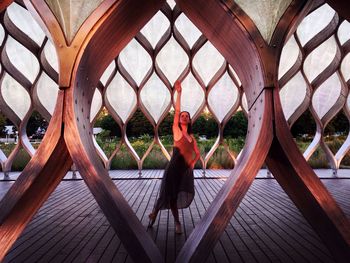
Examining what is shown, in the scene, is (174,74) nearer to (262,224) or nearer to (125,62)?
(125,62)

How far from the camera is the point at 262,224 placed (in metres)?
5.09

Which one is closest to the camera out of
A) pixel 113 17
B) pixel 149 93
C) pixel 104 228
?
pixel 113 17

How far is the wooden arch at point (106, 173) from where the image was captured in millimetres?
2807

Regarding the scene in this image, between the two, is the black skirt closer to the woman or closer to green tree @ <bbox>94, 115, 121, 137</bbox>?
the woman

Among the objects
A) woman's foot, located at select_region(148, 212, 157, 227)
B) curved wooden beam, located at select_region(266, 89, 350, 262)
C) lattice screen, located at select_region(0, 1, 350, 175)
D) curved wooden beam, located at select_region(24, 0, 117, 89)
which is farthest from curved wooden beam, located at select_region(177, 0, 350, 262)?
lattice screen, located at select_region(0, 1, 350, 175)

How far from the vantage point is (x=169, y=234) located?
4531 millimetres

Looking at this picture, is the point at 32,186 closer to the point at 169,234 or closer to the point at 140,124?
the point at 169,234

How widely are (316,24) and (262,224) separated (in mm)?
8093

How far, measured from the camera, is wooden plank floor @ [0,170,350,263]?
3.71 m

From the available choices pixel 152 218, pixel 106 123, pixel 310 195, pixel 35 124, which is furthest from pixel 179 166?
pixel 35 124

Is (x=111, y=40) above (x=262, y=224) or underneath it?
above

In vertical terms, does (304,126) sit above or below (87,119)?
below

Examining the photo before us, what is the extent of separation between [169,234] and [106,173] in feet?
5.97

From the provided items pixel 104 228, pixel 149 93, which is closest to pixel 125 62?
pixel 149 93
